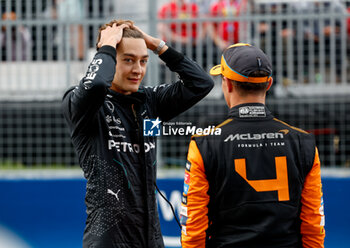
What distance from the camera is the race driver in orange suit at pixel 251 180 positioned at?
254 centimetres

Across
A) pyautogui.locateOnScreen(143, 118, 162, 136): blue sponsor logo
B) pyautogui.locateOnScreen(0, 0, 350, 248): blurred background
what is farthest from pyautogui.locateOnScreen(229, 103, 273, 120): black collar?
pyautogui.locateOnScreen(0, 0, 350, 248): blurred background

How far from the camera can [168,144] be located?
595cm

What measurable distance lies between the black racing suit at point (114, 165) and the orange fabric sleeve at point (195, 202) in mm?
525

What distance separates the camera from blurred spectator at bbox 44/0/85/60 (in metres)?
6.03

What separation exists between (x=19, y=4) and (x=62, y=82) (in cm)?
105

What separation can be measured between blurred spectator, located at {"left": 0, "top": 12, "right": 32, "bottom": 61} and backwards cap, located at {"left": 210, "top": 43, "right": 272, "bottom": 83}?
12.7 ft

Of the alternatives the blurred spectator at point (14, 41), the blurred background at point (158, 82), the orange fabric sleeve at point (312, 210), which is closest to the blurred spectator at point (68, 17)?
the blurred background at point (158, 82)

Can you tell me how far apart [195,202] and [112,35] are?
3.72 feet

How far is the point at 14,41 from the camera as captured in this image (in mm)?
6086

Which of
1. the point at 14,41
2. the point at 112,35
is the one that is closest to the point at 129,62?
the point at 112,35

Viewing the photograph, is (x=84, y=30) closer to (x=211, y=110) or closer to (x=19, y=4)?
(x=19, y=4)

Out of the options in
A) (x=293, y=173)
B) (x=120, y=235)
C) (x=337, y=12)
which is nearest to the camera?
(x=293, y=173)

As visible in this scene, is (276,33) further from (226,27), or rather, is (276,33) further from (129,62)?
(129,62)

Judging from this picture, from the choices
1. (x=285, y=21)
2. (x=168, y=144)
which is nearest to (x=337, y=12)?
(x=285, y=21)
